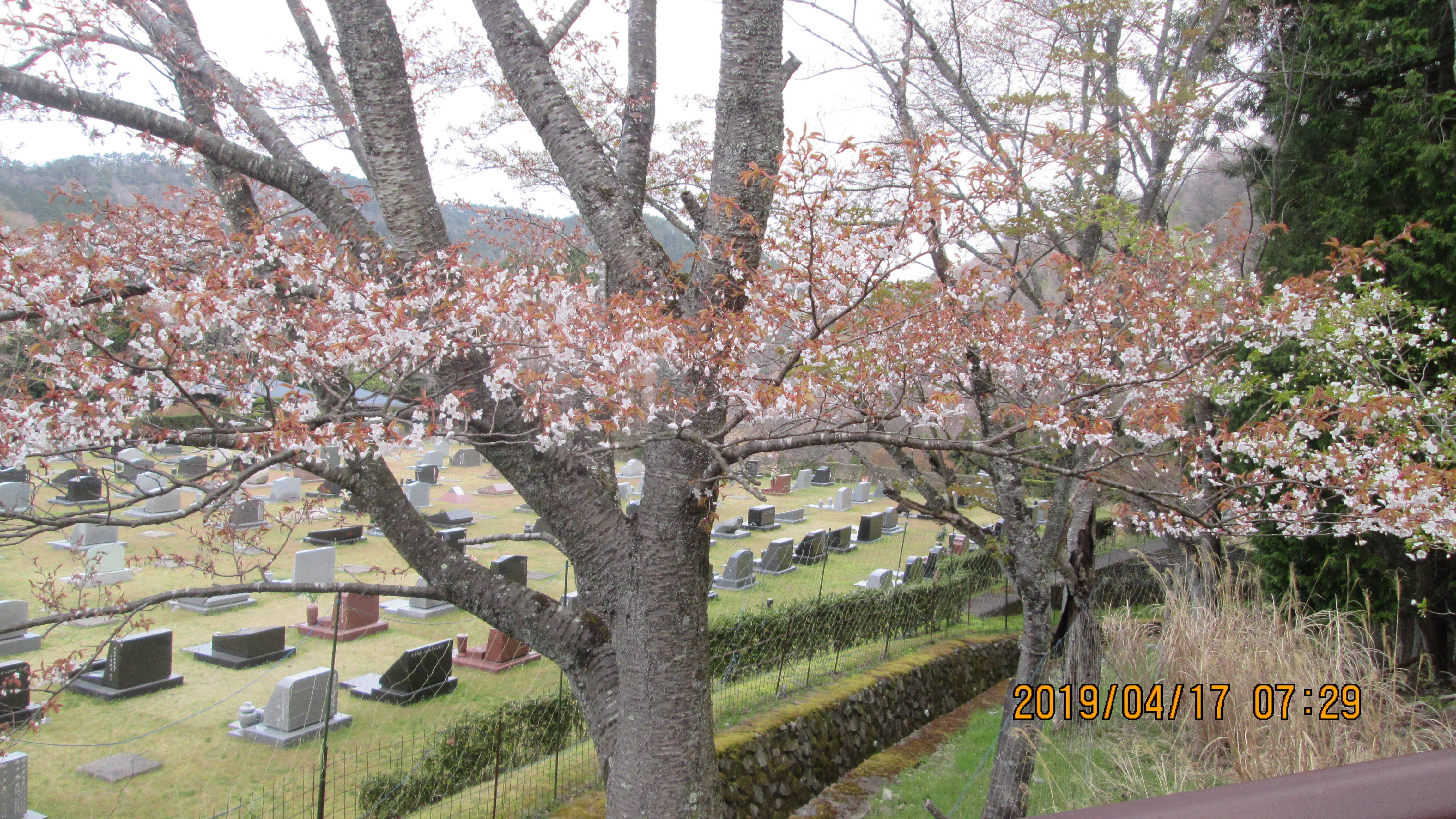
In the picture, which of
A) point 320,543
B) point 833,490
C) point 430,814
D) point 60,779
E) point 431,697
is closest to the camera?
point 430,814

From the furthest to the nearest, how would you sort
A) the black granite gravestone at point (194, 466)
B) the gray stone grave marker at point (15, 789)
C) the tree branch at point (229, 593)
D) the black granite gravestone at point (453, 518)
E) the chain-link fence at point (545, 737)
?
the black granite gravestone at point (194, 466) → the black granite gravestone at point (453, 518) → the chain-link fence at point (545, 737) → the gray stone grave marker at point (15, 789) → the tree branch at point (229, 593)

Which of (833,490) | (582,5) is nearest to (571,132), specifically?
(582,5)

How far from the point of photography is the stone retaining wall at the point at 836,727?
5.82 meters

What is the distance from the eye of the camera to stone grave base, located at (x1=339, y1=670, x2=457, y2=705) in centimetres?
739

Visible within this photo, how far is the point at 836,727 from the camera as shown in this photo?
702cm

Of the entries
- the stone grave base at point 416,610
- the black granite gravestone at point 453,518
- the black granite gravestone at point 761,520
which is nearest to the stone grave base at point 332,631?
the stone grave base at point 416,610

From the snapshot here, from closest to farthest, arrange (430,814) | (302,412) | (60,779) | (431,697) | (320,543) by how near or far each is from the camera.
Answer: (302,412) → (430,814) → (60,779) → (431,697) → (320,543)

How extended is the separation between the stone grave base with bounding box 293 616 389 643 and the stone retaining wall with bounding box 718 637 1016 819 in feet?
18.1

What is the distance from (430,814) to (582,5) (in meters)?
5.38

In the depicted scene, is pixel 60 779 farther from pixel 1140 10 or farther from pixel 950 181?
pixel 1140 10

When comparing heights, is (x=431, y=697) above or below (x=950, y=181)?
below

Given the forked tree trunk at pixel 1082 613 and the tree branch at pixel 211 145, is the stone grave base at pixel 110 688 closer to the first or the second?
the tree branch at pixel 211 145

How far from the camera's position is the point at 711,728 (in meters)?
3.38
